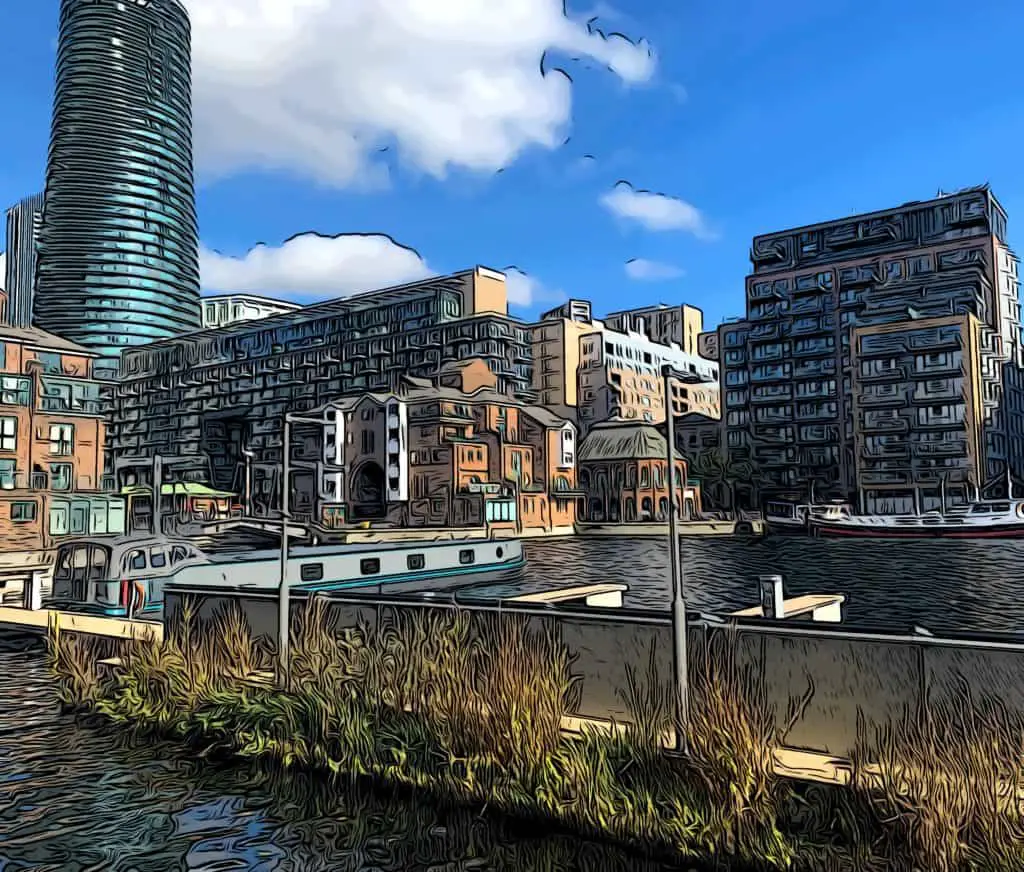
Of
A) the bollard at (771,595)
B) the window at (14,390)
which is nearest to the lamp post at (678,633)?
the bollard at (771,595)

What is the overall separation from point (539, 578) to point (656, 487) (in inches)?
3010

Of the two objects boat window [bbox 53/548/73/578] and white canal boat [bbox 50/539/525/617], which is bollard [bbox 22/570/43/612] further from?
boat window [bbox 53/548/73/578]

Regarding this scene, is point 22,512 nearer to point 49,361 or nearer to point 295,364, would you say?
point 49,361

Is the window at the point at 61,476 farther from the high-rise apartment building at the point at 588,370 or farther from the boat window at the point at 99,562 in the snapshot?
the high-rise apartment building at the point at 588,370

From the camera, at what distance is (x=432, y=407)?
125 meters

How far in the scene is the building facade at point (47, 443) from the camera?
77688 millimetres

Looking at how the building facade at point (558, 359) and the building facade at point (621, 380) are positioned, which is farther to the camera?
the building facade at point (621, 380)

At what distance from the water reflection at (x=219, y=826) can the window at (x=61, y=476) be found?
7300 cm

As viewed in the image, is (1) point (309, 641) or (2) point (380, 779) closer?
(2) point (380, 779)

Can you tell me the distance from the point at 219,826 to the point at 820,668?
8.88m

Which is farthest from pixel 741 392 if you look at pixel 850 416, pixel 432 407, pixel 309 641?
pixel 309 641

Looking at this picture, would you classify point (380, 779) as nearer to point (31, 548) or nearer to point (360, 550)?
point (360, 550)

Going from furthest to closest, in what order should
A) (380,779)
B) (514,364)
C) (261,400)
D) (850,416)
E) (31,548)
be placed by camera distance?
1. (261,400)
2. (514,364)
3. (850,416)
4. (31,548)
5. (380,779)

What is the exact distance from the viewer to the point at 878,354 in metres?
123
